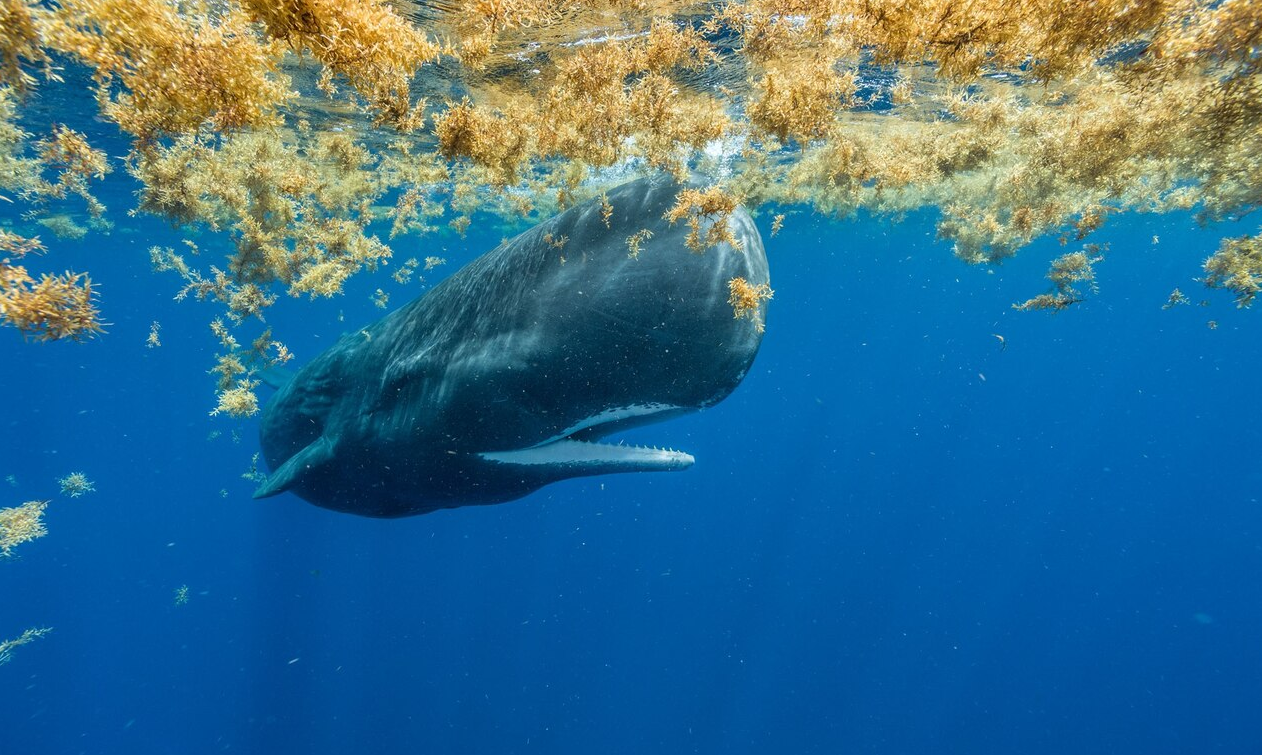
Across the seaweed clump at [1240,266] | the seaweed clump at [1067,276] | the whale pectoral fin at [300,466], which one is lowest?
the seaweed clump at [1240,266]

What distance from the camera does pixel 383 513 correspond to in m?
6.70

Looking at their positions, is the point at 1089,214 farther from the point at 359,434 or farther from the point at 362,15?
the point at 359,434

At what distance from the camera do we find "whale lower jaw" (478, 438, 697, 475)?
4.83 m

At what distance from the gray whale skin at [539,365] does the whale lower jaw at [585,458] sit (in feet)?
0.04

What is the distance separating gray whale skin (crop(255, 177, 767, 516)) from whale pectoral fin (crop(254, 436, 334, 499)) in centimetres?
3

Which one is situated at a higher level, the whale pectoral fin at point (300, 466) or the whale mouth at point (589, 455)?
the whale pectoral fin at point (300, 466)

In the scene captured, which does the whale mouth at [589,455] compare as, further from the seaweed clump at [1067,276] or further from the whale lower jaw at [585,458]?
the seaweed clump at [1067,276]

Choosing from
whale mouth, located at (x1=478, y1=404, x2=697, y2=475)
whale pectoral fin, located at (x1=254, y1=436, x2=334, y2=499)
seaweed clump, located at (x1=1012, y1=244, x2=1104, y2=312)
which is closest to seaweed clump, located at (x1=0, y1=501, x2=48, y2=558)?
whale pectoral fin, located at (x1=254, y1=436, x2=334, y2=499)

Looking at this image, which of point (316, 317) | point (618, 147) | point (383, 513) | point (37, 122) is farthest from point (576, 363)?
point (316, 317)

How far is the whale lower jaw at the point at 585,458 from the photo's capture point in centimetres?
483

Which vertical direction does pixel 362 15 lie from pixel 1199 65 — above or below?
above

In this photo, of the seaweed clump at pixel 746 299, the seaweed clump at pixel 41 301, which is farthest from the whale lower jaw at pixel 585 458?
the seaweed clump at pixel 41 301

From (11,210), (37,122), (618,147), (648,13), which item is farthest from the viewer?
(11,210)

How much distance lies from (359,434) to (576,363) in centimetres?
309
